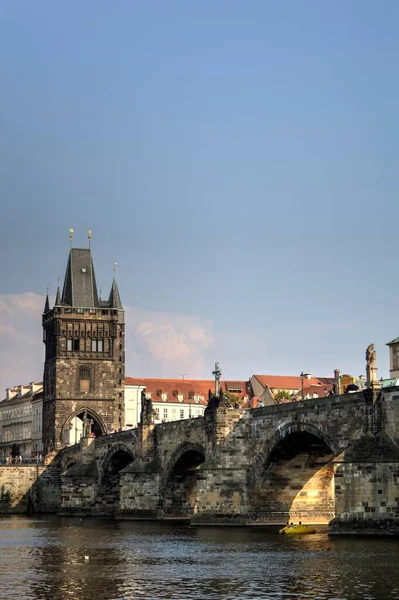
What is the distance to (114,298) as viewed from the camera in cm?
15175

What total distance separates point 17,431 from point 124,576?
476 feet

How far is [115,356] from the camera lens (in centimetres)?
14725

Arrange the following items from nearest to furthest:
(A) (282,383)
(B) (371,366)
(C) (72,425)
Result: 1. (B) (371,366)
2. (C) (72,425)
3. (A) (282,383)

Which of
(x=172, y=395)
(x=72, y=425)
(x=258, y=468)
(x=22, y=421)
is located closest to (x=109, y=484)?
(x=258, y=468)

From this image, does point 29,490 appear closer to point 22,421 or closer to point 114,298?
point 114,298

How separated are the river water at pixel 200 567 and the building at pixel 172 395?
339 ft

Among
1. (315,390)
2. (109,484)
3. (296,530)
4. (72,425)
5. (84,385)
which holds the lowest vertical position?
(296,530)

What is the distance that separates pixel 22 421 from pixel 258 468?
114m

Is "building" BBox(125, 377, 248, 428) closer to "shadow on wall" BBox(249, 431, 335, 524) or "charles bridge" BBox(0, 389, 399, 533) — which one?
"charles bridge" BBox(0, 389, 399, 533)

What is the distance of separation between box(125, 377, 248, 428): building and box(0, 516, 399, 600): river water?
103260mm

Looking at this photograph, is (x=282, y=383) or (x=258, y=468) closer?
(x=258, y=468)

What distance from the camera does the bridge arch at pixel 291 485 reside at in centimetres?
7297

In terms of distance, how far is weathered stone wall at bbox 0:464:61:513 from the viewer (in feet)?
399

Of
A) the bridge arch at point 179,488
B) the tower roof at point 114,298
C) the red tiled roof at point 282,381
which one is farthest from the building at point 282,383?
the bridge arch at point 179,488
